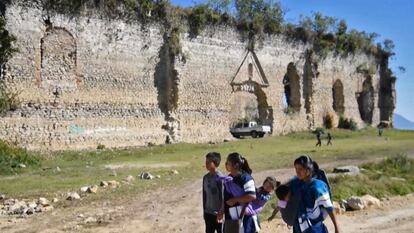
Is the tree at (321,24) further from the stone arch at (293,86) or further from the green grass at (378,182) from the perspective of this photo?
the green grass at (378,182)

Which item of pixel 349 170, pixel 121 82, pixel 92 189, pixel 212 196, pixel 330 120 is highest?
pixel 121 82

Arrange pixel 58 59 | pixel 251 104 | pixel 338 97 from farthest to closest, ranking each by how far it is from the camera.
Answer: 1. pixel 338 97
2. pixel 251 104
3. pixel 58 59

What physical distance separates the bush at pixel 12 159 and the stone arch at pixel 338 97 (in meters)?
23.2

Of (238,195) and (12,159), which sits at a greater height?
(238,195)

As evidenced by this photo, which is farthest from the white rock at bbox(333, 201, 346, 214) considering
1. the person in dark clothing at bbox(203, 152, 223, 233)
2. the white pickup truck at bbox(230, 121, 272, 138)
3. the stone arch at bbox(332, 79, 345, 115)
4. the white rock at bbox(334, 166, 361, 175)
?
the stone arch at bbox(332, 79, 345, 115)

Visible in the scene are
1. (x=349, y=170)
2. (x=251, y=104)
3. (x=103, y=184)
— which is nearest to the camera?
(x=103, y=184)

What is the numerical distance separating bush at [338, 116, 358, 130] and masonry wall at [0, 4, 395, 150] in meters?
4.77

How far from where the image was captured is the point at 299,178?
497cm

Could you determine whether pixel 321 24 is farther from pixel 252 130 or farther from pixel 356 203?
pixel 356 203

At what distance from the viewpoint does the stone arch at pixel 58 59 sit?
2039cm

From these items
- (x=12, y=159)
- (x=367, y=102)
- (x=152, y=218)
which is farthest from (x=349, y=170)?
(x=367, y=102)

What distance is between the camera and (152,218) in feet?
30.0

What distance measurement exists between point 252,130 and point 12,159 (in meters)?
16.0

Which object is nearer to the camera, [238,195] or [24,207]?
[238,195]
